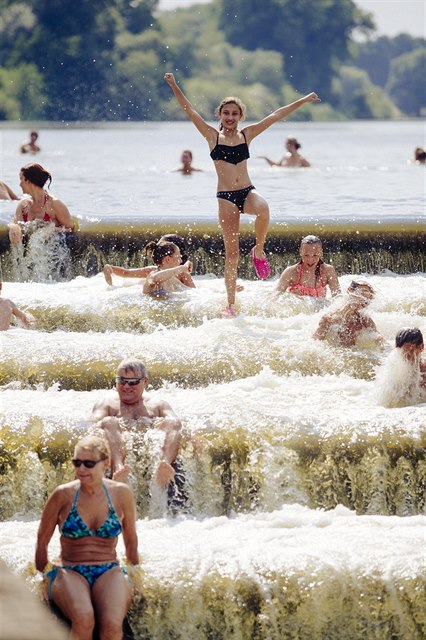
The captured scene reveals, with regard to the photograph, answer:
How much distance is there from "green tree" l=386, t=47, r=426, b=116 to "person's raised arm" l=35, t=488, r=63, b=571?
154 meters

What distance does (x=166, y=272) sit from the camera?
1180 cm

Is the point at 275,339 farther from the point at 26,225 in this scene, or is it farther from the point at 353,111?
the point at 353,111

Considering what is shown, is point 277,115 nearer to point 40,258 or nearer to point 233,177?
point 233,177

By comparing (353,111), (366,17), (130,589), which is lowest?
(130,589)

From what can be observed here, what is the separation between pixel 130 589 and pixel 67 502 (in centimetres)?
51

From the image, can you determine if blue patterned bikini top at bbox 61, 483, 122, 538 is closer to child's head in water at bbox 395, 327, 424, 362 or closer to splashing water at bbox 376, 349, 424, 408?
splashing water at bbox 376, 349, 424, 408

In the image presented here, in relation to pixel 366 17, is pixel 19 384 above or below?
below

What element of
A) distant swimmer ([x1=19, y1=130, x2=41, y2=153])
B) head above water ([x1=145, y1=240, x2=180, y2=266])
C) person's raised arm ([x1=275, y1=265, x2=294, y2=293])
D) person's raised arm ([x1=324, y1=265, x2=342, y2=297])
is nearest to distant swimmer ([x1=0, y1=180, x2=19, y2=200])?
head above water ([x1=145, y1=240, x2=180, y2=266])

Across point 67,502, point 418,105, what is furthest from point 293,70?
point 67,502

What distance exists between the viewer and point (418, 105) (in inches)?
6280

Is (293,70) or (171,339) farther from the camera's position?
(293,70)

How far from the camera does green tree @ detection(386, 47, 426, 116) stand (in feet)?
525

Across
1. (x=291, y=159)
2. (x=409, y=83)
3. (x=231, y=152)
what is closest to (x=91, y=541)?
(x=231, y=152)

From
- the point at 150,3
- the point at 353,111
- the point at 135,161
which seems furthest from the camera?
the point at 353,111
